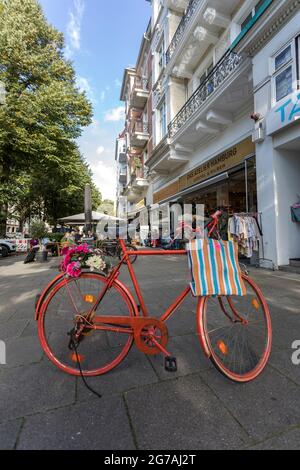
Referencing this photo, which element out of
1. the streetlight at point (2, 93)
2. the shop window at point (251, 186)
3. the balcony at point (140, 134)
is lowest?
the shop window at point (251, 186)

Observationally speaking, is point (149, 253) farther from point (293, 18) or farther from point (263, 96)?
point (293, 18)

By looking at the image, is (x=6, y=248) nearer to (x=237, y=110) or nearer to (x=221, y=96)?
(x=221, y=96)

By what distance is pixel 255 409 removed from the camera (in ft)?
5.31

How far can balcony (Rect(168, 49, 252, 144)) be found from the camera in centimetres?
784

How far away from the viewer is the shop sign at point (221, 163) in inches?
324

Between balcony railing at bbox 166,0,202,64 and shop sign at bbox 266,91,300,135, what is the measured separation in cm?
695

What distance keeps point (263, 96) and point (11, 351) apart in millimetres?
8171

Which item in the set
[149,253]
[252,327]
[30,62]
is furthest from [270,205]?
[30,62]

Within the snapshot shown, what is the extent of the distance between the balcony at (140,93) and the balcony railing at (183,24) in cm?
669

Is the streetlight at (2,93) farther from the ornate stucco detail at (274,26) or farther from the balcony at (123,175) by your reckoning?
the balcony at (123,175)

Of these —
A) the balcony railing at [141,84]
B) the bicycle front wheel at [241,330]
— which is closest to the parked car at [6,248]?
the bicycle front wheel at [241,330]

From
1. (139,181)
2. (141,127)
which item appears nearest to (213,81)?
(139,181)

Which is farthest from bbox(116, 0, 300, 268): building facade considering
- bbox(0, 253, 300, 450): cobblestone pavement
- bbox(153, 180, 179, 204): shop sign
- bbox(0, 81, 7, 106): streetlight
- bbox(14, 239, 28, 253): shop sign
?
bbox(14, 239, 28, 253): shop sign

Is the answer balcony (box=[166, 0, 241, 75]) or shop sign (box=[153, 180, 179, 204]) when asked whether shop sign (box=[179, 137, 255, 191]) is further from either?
balcony (box=[166, 0, 241, 75])
